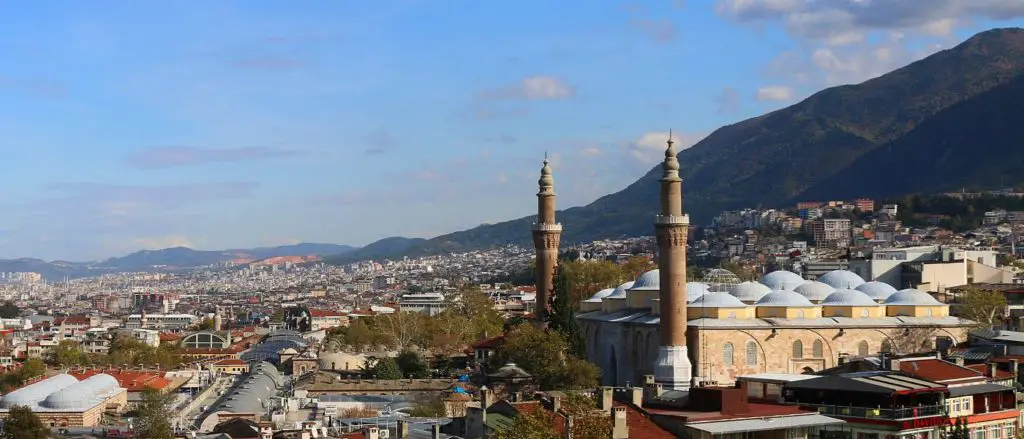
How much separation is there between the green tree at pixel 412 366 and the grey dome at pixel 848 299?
658 inches

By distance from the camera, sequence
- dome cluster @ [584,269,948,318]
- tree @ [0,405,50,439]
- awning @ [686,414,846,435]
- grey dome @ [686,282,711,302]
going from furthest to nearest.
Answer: grey dome @ [686,282,711,302] < dome cluster @ [584,269,948,318] < tree @ [0,405,50,439] < awning @ [686,414,846,435]

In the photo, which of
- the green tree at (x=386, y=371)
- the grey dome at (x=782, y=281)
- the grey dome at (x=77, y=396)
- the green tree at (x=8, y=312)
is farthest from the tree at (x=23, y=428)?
the green tree at (x=8, y=312)

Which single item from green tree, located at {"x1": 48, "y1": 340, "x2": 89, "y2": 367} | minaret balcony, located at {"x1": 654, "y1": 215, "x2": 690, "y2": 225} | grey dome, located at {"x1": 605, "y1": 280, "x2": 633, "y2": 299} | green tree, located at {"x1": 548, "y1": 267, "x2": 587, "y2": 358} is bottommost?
green tree, located at {"x1": 48, "y1": 340, "x2": 89, "y2": 367}

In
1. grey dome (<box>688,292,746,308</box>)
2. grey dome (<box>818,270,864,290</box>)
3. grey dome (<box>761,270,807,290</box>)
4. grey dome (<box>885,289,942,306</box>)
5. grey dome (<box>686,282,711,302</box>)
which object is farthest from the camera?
grey dome (<box>818,270,864,290</box>)

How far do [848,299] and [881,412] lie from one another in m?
20.3

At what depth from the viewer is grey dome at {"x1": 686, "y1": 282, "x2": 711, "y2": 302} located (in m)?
48.0

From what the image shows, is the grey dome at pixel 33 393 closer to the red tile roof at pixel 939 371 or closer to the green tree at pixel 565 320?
the green tree at pixel 565 320

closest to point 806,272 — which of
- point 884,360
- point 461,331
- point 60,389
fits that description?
point 461,331

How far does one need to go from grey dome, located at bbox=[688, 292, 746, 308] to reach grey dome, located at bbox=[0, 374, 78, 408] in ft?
77.0

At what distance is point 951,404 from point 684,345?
1482cm

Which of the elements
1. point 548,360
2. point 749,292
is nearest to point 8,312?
point 548,360

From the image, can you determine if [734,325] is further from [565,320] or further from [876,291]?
[876,291]

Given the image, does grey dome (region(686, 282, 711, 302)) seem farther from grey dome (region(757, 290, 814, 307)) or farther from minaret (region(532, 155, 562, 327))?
minaret (region(532, 155, 562, 327))

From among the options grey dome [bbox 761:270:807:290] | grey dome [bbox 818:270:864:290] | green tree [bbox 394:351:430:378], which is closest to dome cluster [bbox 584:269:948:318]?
grey dome [bbox 761:270:807:290]
